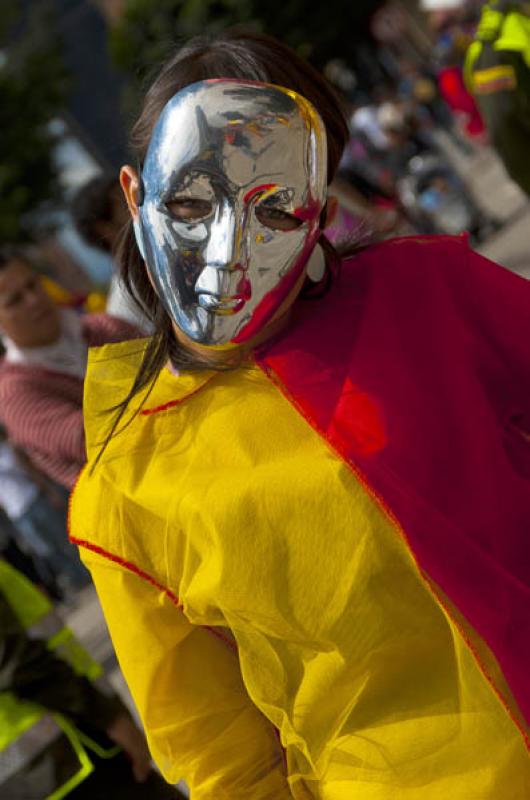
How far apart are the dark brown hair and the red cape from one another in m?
0.12

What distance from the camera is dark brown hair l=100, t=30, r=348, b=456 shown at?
5.49ft

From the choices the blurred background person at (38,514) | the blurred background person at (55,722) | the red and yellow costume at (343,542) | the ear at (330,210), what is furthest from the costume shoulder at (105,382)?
the blurred background person at (38,514)

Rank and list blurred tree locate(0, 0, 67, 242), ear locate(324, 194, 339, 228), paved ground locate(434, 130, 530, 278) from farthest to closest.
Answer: blurred tree locate(0, 0, 67, 242), paved ground locate(434, 130, 530, 278), ear locate(324, 194, 339, 228)

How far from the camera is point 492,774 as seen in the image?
5.07 feet

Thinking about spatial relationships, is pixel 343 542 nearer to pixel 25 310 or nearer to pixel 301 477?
pixel 301 477

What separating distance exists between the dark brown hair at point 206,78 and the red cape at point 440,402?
0.12 metres

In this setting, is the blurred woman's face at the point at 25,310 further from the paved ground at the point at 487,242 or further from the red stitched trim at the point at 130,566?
the red stitched trim at the point at 130,566

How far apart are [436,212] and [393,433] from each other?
23.6ft

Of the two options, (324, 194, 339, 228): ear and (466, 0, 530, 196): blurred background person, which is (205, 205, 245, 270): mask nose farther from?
(466, 0, 530, 196): blurred background person

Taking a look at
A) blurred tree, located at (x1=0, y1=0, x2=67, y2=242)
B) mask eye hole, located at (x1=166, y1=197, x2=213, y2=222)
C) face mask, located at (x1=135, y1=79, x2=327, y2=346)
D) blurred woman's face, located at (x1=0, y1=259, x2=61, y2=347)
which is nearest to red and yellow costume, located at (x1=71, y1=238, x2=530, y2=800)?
face mask, located at (x1=135, y1=79, x2=327, y2=346)

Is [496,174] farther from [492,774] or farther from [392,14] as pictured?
[392,14]

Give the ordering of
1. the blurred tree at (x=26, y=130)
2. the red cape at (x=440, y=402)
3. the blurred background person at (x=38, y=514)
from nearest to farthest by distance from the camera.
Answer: the red cape at (x=440, y=402) < the blurred background person at (x=38, y=514) < the blurred tree at (x=26, y=130)

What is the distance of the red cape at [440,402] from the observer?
155 cm

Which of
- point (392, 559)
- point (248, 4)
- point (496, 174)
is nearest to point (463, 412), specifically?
point (392, 559)
